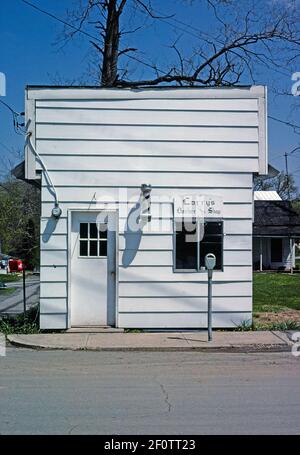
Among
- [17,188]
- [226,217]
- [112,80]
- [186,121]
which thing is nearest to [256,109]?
[186,121]

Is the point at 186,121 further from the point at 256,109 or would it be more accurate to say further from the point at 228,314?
the point at 228,314

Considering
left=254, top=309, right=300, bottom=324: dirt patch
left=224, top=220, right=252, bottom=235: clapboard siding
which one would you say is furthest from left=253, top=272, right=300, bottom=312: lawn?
left=224, top=220, right=252, bottom=235: clapboard siding

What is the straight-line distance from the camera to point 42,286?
439 inches

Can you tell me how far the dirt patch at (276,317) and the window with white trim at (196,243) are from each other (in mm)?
2114

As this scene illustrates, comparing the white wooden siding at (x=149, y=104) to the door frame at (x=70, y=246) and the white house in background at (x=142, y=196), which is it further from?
the door frame at (x=70, y=246)

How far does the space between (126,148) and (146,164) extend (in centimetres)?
49

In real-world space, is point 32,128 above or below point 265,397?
above

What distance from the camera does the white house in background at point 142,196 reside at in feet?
36.9

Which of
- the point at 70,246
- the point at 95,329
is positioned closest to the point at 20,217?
the point at 70,246

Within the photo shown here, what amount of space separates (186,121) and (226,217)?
2.00 meters

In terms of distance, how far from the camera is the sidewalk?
32.3 ft

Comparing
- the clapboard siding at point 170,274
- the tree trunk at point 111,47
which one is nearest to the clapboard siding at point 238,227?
the clapboard siding at point 170,274

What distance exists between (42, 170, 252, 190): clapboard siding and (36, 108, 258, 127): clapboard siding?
37.8 inches

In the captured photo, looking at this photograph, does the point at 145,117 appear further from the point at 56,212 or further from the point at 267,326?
the point at 267,326
